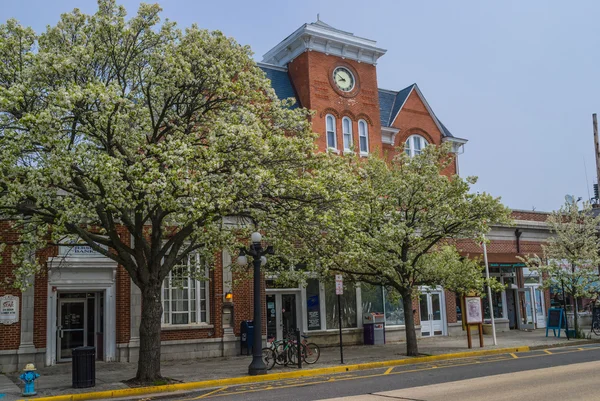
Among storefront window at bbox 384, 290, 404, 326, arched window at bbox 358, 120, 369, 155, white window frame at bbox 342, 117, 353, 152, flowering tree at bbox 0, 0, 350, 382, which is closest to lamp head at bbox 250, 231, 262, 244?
flowering tree at bbox 0, 0, 350, 382

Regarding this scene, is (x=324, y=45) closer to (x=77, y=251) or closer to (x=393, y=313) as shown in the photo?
(x=393, y=313)

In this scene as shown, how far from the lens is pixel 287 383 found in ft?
48.2

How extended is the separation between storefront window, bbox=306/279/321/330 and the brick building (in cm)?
4

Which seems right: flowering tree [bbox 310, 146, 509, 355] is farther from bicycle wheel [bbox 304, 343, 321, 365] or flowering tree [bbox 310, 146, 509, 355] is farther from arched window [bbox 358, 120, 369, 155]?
arched window [bbox 358, 120, 369, 155]

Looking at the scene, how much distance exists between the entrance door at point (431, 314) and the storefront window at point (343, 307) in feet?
13.0

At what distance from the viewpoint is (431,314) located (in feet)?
→ 94.8

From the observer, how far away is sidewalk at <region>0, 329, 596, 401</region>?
15.1m

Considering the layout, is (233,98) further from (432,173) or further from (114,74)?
(432,173)

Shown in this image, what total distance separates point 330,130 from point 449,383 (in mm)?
17501

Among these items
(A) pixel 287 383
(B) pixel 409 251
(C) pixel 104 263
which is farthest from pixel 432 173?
(C) pixel 104 263

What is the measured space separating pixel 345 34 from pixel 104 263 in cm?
1622

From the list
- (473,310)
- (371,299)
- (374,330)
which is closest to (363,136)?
(371,299)

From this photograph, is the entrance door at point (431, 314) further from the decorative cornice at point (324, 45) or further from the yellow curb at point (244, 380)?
the decorative cornice at point (324, 45)

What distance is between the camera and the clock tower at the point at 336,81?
28438 mm
